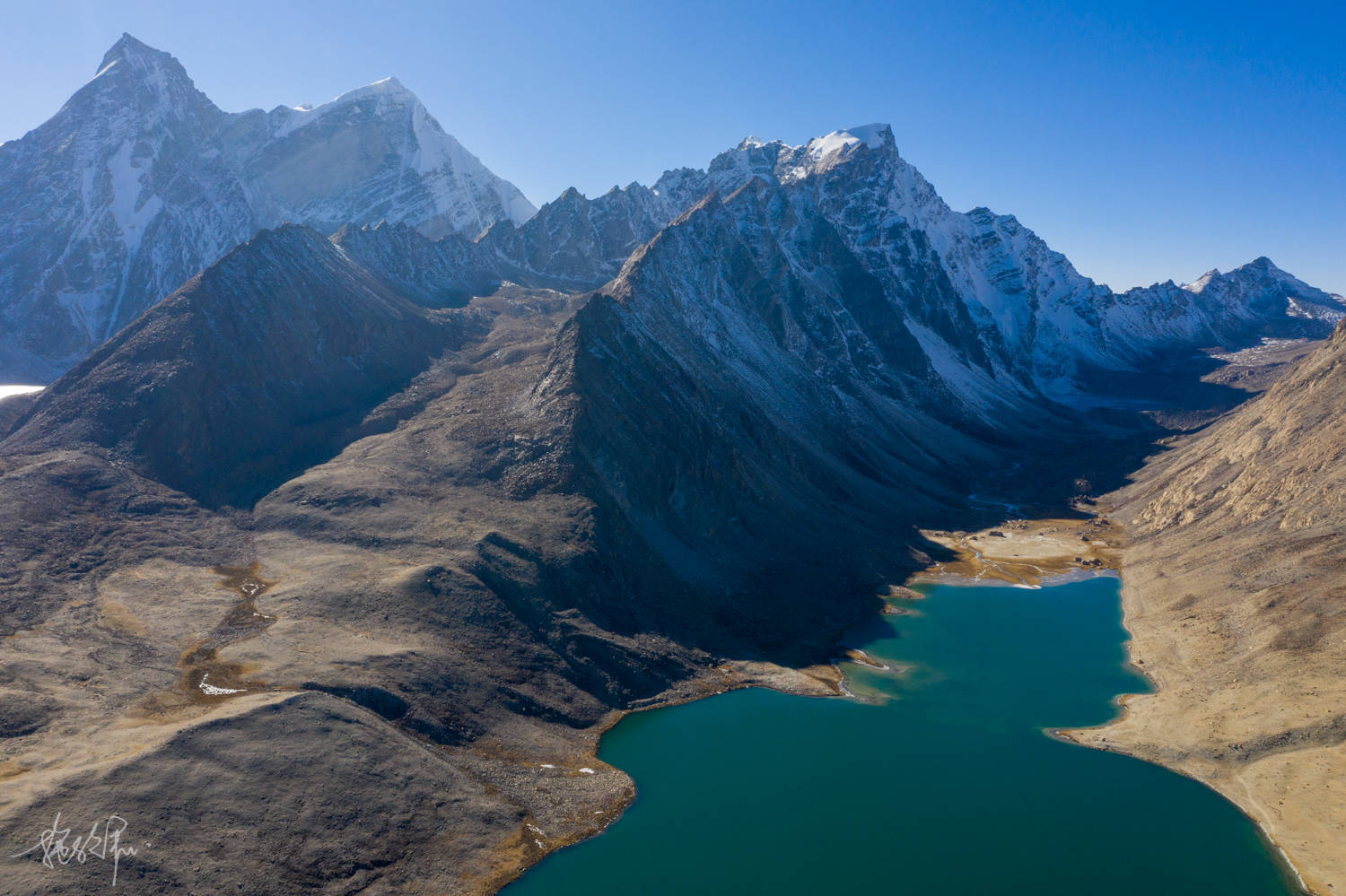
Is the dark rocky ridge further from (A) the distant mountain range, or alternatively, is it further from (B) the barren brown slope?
(B) the barren brown slope

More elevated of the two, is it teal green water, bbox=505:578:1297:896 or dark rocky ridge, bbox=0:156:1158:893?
dark rocky ridge, bbox=0:156:1158:893

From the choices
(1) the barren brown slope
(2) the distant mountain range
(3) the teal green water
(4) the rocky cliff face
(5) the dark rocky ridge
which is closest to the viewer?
(2) the distant mountain range

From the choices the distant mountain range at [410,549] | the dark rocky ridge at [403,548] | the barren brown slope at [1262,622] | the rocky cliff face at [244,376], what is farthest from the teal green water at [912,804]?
the rocky cliff face at [244,376]

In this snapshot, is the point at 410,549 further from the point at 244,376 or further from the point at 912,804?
the point at 244,376

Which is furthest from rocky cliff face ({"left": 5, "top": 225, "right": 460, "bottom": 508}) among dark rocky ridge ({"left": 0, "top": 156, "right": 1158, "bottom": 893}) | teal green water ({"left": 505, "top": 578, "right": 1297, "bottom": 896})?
teal green water ({"left": 505, "top": 578, "right": 1297, "bottom": 896})

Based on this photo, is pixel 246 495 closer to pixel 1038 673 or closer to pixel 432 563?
pixel 432 563

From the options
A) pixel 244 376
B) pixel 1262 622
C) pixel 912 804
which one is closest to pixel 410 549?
pixel 912 804
